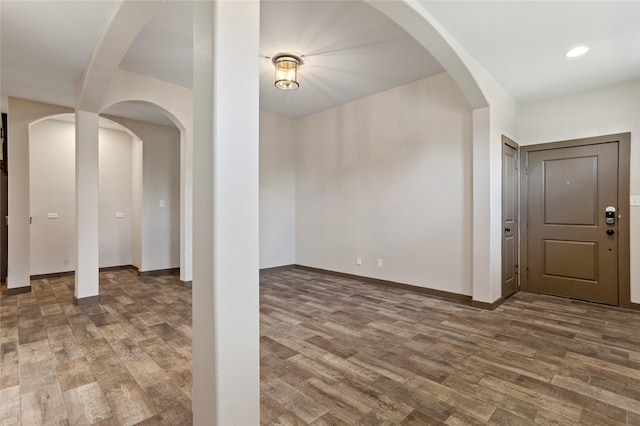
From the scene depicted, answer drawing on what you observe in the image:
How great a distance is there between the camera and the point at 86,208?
12.9ft

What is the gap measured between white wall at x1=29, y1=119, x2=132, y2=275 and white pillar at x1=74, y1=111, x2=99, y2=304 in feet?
5.10

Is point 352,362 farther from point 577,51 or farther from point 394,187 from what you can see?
point 577,51

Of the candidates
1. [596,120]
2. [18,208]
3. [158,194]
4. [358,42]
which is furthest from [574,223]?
[18,208]

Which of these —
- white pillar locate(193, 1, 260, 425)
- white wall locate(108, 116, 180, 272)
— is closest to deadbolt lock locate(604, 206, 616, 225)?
white pillar locate(193, 1, 260, 425)

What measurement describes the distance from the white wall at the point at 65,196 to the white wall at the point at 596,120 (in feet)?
23.5

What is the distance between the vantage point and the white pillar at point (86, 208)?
3.87 meters

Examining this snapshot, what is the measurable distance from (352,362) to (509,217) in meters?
3.12

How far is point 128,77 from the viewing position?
13.0 feet

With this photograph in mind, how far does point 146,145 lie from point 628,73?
23.1 ft

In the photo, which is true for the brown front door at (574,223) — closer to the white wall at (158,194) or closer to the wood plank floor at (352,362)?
the wood plank floor at (352,362)

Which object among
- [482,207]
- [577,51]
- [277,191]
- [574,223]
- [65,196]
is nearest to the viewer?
[577,51]

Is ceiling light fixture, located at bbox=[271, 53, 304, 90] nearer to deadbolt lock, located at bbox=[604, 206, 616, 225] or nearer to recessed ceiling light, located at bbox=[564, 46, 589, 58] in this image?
recessed ceiling light, located at bbox=[564, 46, 589, 58]

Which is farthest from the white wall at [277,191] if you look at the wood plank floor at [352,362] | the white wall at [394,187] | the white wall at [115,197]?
the white wall at [115,197]

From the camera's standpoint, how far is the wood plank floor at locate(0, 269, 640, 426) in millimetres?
1858
